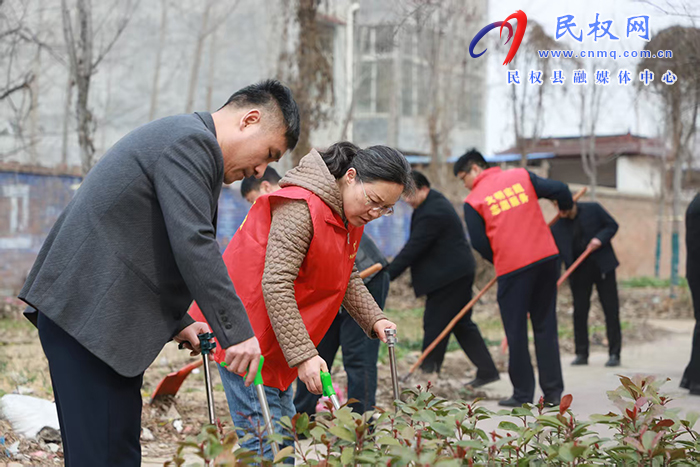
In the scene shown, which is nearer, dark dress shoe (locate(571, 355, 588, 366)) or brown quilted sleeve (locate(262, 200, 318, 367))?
brown quilted sleeve (locate(262, 200, 318, 367))

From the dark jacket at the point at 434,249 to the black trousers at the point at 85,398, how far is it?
4.39 metres

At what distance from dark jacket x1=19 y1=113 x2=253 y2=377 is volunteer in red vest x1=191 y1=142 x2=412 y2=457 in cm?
48

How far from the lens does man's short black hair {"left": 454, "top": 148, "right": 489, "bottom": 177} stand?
20.8 ft

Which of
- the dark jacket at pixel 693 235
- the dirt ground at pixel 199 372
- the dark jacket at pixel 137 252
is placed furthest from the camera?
the dark jacket at pixel 693 235

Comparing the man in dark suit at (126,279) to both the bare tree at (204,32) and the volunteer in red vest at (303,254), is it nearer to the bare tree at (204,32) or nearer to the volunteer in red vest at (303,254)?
the volunteer in red vest at (303,254)

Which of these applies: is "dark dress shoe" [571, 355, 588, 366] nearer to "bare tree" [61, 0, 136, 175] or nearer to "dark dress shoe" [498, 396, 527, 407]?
"dark dress shoe" [498, 396, 527, 407]

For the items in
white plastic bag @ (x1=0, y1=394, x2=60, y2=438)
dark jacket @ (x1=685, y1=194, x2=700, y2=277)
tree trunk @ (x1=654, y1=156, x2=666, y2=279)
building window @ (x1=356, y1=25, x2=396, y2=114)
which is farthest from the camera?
building window @ (x1=356, y1=25, x2=396, y2=114)

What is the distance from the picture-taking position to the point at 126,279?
2.37 m

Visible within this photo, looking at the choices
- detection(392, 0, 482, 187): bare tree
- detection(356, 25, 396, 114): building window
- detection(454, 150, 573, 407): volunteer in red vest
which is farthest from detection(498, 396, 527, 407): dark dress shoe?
detection(356, 25, 396, 114): building window

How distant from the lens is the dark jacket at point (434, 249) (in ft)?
22.2

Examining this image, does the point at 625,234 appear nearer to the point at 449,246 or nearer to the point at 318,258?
the point at 449,246

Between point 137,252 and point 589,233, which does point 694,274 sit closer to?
point 589,233

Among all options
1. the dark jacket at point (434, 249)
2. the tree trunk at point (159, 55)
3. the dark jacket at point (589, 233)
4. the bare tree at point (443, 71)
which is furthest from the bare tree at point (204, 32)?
the dark jacket at point (434, 249)

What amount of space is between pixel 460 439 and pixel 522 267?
362 cm
